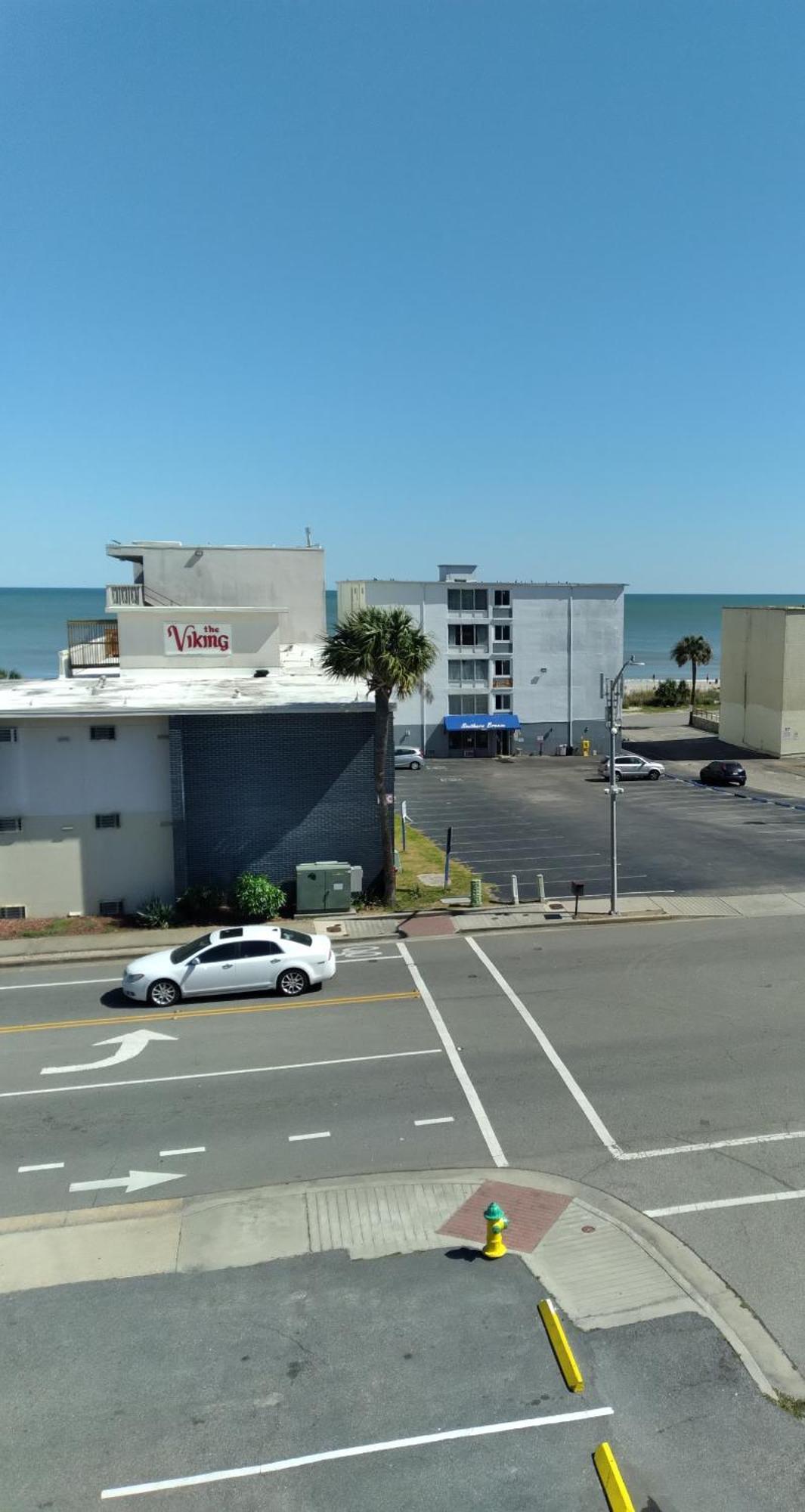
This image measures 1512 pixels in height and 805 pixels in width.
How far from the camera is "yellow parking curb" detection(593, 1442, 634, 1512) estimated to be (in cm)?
756

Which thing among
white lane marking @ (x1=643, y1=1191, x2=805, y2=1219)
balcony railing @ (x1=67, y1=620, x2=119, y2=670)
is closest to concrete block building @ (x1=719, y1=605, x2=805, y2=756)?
balcony railing @ (x1=67, y1=620, x2=119, y2=670)

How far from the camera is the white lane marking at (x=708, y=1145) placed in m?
13.4

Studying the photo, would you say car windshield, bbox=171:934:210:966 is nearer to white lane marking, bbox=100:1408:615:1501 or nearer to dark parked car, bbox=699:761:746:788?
white lane marking, bbox=100:1408:615:1501

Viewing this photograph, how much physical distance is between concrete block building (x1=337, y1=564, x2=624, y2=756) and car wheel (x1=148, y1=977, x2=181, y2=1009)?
43.1 m

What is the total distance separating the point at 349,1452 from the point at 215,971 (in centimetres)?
1224

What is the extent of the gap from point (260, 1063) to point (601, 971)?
838 cm

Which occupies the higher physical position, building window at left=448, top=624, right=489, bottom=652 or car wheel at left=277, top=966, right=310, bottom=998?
building window at left=448, top=624, right=489, bottom=652

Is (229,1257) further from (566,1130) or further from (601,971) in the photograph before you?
(601,971)

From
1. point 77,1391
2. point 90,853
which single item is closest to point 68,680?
point 90,853

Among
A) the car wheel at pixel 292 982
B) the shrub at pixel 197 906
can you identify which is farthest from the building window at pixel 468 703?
the car wheel at pixel 292 982

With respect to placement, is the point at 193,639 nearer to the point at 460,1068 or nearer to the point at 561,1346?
the point at 460,1068

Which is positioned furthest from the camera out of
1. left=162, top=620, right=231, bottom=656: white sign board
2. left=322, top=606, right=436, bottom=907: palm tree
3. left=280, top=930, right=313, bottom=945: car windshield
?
left=162, top=620, right=231, bottom=656: white sign board

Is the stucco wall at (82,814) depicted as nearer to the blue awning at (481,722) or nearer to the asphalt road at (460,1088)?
the asphalt road at (460,1088)

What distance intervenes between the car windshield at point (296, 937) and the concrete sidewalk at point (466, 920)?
3420mm
